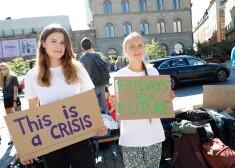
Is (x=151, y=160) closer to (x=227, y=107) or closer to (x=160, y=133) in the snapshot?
(x=160, y=133)

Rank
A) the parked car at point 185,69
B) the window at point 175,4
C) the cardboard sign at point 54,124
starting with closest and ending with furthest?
the cardboard sign at point 54,124 → the parked car at point 185,69 → the window at point 175,4

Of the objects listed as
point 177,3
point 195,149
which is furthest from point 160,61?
point 177,3

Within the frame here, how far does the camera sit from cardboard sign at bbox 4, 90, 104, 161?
233 cm

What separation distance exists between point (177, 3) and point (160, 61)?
4008cm

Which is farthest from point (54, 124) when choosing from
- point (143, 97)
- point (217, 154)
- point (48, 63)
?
point (217, 154)

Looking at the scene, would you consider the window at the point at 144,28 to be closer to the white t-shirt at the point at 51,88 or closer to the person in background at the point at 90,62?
the person in background at the point at 90,62

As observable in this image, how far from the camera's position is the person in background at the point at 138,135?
252 centimetres

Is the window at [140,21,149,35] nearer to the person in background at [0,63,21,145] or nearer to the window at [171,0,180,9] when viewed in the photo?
the window at [171,0,180,9]

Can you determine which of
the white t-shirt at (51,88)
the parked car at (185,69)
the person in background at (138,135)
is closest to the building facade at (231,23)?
the parked car at (185,69)

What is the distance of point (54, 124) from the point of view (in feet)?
7.91

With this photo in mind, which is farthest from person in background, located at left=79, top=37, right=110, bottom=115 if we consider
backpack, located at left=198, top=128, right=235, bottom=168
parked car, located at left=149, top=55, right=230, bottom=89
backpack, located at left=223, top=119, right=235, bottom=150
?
parked car, located at left=149, top=55, right=230, bottom=89

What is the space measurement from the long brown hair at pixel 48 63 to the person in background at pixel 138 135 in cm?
43

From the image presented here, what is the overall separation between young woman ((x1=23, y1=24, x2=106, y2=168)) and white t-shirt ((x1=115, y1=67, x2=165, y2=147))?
0.26m

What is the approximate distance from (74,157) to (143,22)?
155 ft
